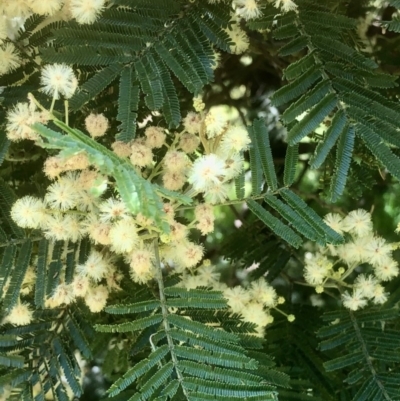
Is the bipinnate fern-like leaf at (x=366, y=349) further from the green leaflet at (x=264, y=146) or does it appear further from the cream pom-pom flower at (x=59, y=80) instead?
→ the cream pom-pom flower at (x=59, y=80)

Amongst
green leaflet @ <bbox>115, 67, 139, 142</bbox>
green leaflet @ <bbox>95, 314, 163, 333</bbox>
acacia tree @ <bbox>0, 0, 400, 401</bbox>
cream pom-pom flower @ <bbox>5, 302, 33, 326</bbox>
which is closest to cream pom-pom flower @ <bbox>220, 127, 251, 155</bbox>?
acacia tree @ <bbox>0, 0, 400, 401</bbox>

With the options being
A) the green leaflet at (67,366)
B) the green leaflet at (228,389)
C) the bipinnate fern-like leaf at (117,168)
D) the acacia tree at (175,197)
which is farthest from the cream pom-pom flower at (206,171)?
the green leaflet at (67,366)

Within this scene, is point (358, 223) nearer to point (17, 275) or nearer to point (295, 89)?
point (295, 89)

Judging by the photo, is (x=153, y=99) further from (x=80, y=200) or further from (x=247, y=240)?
(x=247, y=240)

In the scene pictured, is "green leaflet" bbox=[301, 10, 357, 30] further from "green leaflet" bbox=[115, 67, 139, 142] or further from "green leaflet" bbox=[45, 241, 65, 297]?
"green leaflet" bbox=[45, 241, 65, 297]

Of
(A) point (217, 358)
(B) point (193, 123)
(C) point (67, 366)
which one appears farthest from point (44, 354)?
(B) point (193, 123)

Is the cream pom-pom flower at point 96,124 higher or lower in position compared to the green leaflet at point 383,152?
higher
